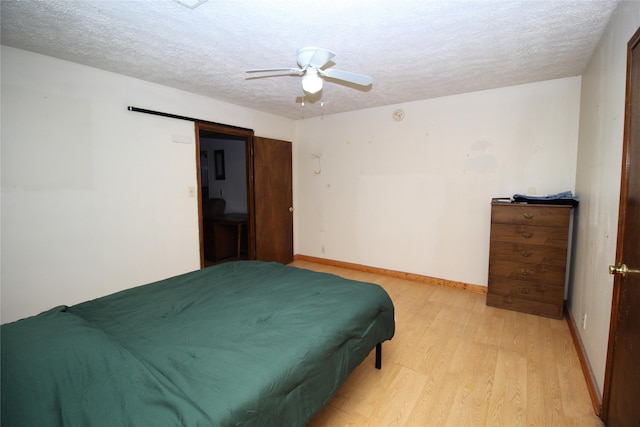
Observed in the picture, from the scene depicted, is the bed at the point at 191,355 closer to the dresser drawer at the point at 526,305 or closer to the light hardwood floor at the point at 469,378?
the light hardwood floor at the point at 469,378

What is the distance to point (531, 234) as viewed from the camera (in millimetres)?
2846

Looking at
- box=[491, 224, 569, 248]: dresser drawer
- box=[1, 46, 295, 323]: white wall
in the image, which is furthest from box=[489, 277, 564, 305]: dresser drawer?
box=[1, 46, 295, 323]: white wall

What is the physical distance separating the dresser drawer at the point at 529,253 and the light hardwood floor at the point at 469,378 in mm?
553

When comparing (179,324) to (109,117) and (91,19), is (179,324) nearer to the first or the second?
(91,19)

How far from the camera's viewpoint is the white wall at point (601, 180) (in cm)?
166

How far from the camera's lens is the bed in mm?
958

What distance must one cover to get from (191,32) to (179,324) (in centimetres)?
188

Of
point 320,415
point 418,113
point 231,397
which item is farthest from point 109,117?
point 418,113

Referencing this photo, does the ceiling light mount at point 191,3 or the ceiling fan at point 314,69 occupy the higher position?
the ceiling light mount at point 191,3

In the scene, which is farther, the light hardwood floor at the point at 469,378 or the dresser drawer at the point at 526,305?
the dresser drawer at the point at 526,305

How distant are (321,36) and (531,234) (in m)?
2.62

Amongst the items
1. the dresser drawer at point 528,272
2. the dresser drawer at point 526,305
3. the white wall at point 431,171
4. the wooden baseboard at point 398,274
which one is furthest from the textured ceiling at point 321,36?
the wooden baseboard at point 398,274

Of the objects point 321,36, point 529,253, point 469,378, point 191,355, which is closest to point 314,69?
point 321,36

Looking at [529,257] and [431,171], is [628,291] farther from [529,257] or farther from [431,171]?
[431,171]
